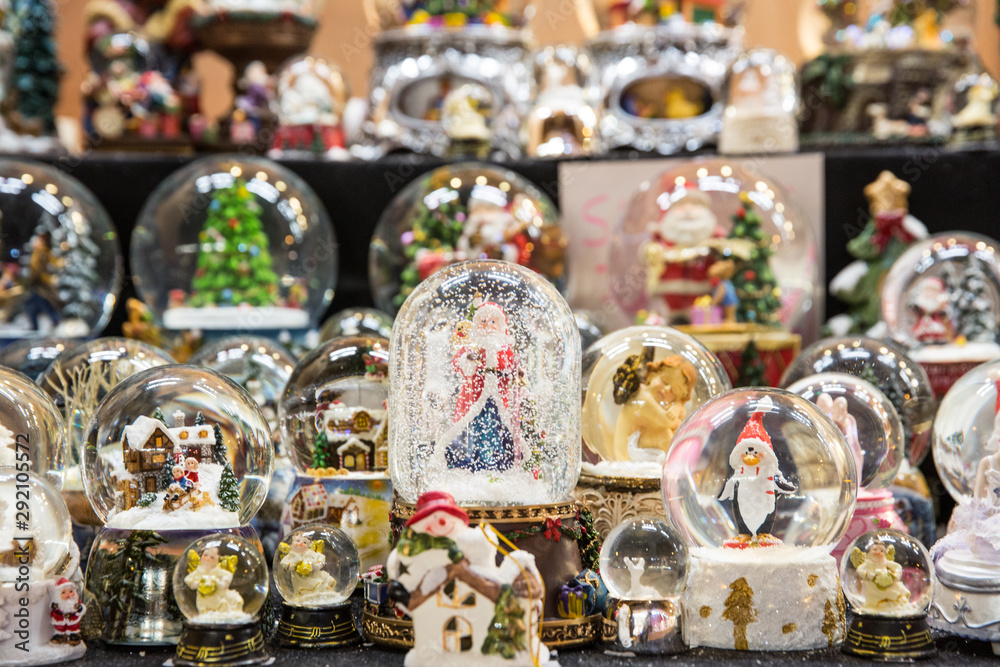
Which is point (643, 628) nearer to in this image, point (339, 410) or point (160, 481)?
point (339, 410)

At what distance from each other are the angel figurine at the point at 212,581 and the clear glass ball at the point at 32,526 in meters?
0.44

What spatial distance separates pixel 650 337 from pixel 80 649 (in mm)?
1979

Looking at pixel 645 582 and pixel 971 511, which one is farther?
pixel 971 511

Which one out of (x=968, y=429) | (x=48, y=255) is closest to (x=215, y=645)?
(x=968, y=429)

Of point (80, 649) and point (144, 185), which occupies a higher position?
point (144, 185)

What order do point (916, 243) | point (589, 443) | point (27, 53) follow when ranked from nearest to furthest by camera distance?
point (589, 443)
point (916, 243)
point (27, 53)

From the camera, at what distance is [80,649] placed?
131 inches

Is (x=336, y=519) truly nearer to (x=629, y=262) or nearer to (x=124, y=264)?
(x=629, y=262)

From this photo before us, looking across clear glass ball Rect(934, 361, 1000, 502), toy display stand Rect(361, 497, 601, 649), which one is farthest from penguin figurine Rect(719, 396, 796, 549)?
clear glass ball Rect(934, 361, 1000, 502)

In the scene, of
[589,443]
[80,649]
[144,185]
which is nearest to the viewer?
[80,649]

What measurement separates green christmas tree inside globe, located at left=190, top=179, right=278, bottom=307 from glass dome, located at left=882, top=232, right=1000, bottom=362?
9.53 feet

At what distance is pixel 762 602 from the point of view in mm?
3328

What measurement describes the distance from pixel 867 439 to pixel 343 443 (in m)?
1.66

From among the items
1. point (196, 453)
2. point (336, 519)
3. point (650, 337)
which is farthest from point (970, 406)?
point (196, 453)
